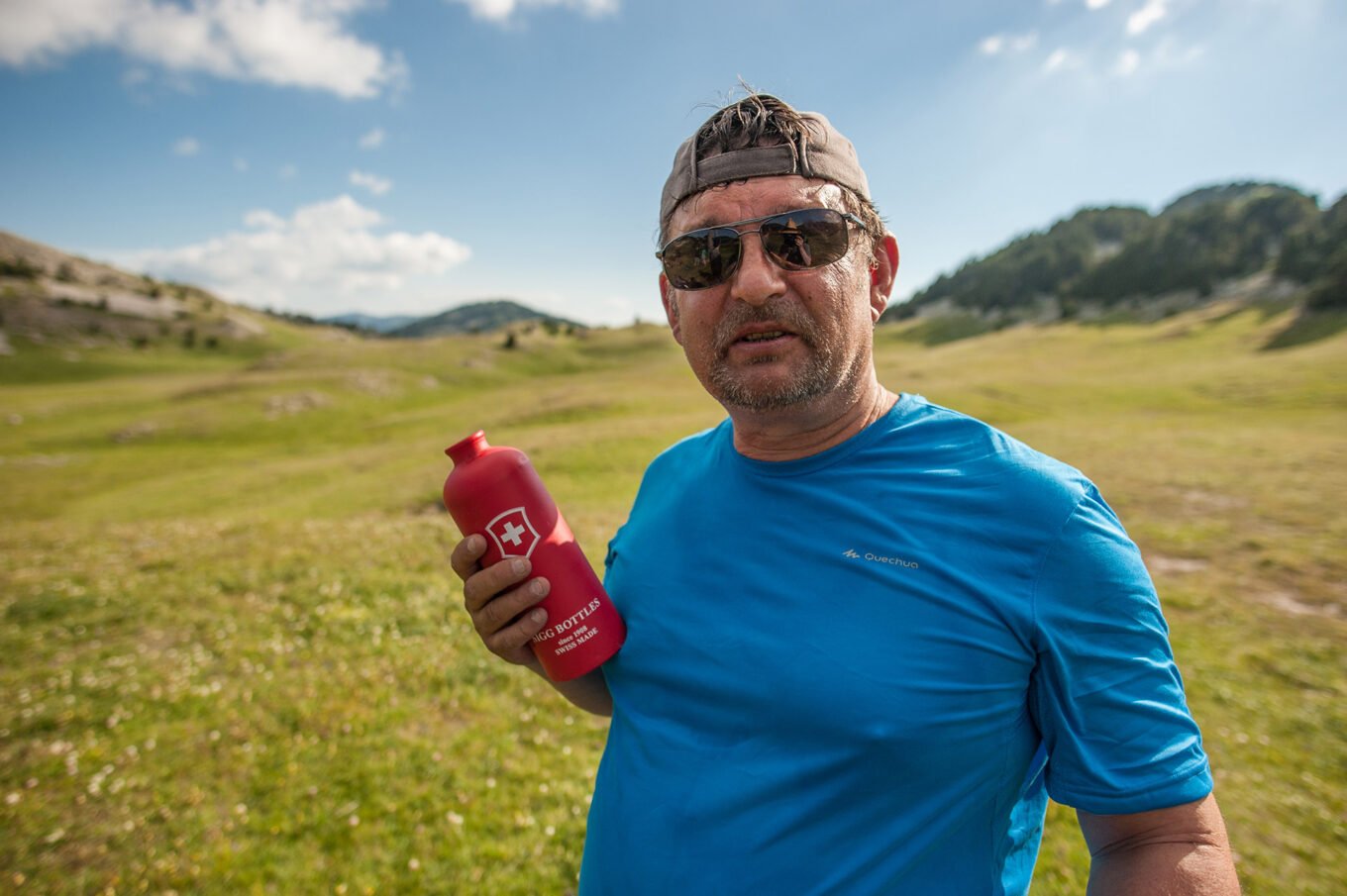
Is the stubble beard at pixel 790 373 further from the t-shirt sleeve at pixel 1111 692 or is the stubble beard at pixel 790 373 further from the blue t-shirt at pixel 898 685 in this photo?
the t-shirt sleeve at pixel 1111 692

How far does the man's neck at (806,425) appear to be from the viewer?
2740mm

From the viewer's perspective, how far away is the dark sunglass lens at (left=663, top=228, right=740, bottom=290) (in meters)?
2.88

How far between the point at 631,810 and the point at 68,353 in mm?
A: 119266

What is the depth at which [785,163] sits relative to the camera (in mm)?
2848

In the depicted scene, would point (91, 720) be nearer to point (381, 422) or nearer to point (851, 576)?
point (851, 576)

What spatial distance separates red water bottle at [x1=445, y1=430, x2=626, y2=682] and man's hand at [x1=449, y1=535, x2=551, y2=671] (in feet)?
0.24

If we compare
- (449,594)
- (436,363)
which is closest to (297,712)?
(449,594)

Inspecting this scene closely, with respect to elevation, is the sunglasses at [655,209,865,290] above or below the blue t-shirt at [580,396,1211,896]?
above

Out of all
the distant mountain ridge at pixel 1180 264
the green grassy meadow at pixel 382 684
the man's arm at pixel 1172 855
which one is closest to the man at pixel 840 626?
the man's arm at pixel 1172 855

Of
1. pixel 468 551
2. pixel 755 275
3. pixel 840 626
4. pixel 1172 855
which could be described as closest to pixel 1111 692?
pixel 1172 855

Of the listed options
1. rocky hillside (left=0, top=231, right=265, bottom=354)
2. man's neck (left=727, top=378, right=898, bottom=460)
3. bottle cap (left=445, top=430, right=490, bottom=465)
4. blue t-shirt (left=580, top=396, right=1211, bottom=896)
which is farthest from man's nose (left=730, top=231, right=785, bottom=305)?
rocky hillside (left=0, top=231, right=265, bottom=354)

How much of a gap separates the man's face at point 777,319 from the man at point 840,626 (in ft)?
0.04

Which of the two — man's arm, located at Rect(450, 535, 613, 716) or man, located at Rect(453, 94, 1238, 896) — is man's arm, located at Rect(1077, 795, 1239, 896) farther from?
man's arm, located at Rect(450, 535, 613, 716)

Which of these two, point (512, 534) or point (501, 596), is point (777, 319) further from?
point (501, 596)
